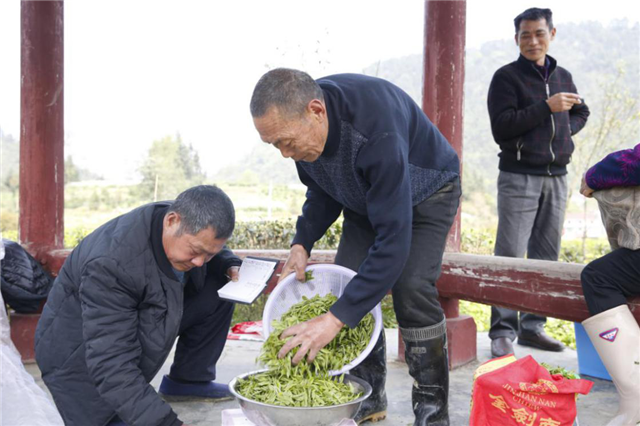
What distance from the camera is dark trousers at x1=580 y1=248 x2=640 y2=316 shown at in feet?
9.56

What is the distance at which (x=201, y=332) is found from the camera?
351cm

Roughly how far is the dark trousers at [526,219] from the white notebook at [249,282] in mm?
2017

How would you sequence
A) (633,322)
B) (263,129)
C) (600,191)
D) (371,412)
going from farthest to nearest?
(371,412), (600,191), (633,322), (263,129)

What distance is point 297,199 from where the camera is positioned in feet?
76.6

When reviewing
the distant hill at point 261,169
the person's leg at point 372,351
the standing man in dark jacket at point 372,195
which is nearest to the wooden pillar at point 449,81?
the person's leg at point 372,351

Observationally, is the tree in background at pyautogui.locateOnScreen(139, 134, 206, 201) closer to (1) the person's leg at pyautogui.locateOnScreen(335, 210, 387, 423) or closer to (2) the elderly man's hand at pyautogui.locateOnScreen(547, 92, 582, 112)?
(2) the elderly man's hand at pyautogui.locateOnScreen(547, 92, 582, 112)


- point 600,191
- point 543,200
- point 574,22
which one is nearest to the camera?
point 600,191

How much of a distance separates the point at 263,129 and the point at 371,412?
169 cm

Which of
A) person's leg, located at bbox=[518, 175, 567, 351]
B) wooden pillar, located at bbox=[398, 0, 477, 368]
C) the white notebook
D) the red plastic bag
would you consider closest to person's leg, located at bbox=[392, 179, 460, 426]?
the red plastic bag

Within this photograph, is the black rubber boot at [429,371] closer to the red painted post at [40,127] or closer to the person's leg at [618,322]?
the person's leg at [618,322]

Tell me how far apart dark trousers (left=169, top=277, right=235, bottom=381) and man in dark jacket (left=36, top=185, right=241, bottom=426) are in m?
0.50

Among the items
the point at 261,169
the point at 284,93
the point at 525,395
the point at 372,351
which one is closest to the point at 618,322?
the point at 525,395

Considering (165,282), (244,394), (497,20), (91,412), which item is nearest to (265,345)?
(244,394)

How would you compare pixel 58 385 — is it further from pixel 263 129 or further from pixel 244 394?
pixel 263 129
